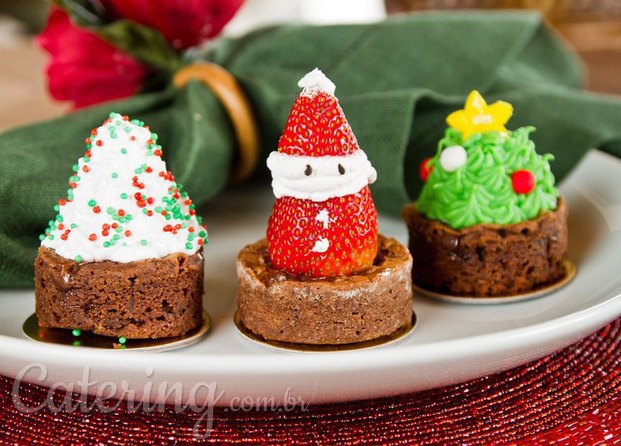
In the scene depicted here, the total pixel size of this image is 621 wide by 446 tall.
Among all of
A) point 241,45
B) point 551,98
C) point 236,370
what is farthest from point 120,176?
point 551,98

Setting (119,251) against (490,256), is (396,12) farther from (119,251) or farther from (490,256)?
(119,251)

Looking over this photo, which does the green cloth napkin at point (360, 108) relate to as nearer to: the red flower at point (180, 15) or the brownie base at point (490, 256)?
the red flower at point (180, 15)

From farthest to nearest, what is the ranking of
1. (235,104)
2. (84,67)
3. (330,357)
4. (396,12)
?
(396,12) < (84,67) < (235,104) < (330,357)

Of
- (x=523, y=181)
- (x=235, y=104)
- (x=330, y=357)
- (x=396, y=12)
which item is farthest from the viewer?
(x=396, y=12)

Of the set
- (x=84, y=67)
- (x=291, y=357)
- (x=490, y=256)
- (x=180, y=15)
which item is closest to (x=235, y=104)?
(x=180, y=15)

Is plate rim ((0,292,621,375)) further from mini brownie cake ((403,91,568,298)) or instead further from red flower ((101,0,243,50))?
red flower ((101,0,243,50))

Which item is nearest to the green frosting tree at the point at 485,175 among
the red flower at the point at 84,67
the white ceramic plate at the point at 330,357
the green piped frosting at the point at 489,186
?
the green piped frosting at the point at 489,186

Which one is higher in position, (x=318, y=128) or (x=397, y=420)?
(x=318, y=128)
